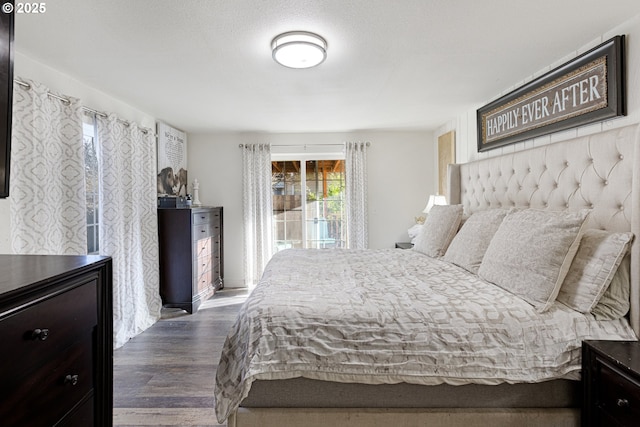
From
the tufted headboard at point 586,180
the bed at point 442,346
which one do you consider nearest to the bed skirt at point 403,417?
the bed at point 442,346

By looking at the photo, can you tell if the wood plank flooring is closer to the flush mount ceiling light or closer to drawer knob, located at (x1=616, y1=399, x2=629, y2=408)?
drawer knob, located at (x1=616, y1=399, x2=629, y2=408)

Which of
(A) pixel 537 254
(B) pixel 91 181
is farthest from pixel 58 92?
(A) pixel 537 254

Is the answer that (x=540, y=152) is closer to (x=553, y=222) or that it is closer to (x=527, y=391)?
(x=553, y=222)

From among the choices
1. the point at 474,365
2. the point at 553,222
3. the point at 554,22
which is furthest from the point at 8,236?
the point at 554,22

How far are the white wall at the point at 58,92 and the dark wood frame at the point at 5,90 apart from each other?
1.18 meters

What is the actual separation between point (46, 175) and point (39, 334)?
6.34ft

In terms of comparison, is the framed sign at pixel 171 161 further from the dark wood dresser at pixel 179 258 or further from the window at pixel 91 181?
the window at pixel 91 181

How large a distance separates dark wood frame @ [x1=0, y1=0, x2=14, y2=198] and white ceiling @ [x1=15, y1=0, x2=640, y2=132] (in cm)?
58

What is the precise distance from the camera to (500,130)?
9.66 feet

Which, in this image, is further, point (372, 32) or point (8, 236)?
point (8, 236)

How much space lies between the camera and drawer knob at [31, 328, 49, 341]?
0.89 m

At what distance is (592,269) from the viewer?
61.1 inches

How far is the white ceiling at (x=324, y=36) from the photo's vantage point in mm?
1667

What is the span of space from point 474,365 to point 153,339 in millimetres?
2847
